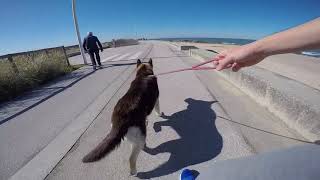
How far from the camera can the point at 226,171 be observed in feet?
4.05

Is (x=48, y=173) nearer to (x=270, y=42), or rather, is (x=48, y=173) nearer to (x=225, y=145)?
(x=225, y=145)

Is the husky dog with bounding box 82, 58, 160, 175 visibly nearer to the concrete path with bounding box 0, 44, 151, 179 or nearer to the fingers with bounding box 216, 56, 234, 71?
the fingers with bounding box 216, 56, 234, 71

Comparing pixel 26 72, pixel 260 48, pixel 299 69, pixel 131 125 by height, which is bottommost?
pixel 299 69

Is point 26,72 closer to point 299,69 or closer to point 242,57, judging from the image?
point 242,57

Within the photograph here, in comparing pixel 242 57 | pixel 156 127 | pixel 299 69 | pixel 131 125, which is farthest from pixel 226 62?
pixel 299 69

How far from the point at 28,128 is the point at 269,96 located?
5754 millimetres

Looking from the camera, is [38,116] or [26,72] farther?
[26,72]

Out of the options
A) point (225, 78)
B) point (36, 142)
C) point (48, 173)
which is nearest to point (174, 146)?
point (48, 173)

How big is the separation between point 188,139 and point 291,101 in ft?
6.42

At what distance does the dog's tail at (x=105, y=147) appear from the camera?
9.32ft

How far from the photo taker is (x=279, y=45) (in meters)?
1.37

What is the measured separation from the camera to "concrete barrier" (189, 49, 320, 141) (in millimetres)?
3648

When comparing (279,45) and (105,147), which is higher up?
(279,45)

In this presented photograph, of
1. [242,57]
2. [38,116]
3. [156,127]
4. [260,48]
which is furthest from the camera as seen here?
[38,116]
